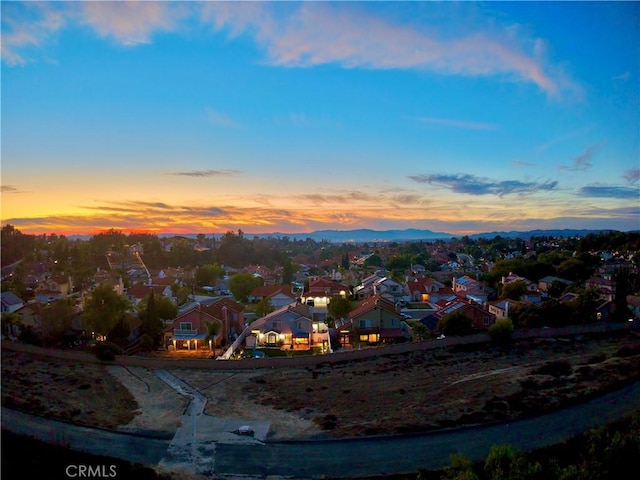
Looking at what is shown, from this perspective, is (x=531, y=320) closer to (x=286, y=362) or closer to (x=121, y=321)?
(x=286, y=362)

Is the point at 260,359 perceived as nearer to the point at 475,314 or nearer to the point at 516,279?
the point at 475,314

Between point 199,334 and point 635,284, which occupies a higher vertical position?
point 635,284

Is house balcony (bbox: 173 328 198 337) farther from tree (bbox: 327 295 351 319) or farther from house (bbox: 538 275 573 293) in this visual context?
house (bbox: 538 275 573 293)

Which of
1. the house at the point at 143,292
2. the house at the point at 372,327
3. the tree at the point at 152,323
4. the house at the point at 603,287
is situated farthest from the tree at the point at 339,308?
the house at the point at 603,287

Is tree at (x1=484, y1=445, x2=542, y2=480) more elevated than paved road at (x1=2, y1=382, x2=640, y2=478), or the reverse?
tree at (x1=484, y1=445, x2=542, y2=480)

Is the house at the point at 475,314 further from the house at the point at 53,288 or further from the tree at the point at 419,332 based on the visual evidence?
the house at the point at 53,288

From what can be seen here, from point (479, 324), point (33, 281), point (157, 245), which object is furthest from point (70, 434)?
point (157, 245)

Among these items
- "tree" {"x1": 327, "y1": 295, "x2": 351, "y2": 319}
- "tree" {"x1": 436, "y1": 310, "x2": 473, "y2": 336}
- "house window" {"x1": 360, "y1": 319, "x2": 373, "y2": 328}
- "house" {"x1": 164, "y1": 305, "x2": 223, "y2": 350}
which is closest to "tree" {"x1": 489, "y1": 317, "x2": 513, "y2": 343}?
"tree" {"x1": 436, "y1": 310, "x2": 473, "y2": 336}

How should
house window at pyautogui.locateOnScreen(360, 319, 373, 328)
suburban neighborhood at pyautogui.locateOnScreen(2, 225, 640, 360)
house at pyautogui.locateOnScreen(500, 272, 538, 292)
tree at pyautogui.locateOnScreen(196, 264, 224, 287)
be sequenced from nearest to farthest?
suburban neighborhood at pyautogui.locateOnScreen(2, 225, 640, 360) < house window at pyautogui.locateOnScreen(360, 319, 373, 328) < house at pyautogui.locateOnScreen(500, 272, 538, 292) < tree at pyautogui.locateOnScreen(196, 264, 224, 287)
